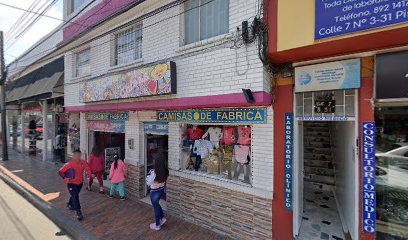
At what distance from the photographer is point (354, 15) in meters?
3.60

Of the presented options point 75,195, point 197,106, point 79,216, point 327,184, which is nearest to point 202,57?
point 197,106

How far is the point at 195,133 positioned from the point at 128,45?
4.24 m

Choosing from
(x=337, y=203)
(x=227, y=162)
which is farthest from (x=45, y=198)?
(x=337, y=203)

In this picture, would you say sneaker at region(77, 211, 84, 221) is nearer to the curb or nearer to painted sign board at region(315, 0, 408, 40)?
the curb

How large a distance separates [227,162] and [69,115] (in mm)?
9691

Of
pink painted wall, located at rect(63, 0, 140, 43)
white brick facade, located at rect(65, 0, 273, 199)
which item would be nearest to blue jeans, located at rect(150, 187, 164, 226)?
white brick facade, located at rect(65, 0, 273, 199)

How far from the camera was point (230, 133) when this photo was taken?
5.81m

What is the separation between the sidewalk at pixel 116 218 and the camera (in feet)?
18.1

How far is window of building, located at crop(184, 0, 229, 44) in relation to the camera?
18.0 feet

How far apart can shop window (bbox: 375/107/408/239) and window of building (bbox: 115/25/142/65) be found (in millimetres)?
6814

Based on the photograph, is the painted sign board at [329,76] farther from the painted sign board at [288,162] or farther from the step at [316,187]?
the step at [316,187]

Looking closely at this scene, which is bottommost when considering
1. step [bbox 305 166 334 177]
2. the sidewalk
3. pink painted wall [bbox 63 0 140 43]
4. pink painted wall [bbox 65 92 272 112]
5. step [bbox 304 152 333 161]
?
the sidewalk

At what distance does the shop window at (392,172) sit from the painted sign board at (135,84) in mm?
4447

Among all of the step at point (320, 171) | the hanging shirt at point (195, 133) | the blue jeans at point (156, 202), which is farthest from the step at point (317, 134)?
the blue jeans at point (156, 202)
